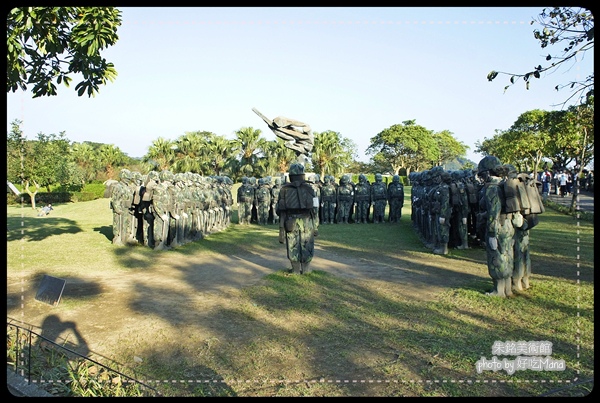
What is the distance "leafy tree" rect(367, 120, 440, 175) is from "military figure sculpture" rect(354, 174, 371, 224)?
31343mm

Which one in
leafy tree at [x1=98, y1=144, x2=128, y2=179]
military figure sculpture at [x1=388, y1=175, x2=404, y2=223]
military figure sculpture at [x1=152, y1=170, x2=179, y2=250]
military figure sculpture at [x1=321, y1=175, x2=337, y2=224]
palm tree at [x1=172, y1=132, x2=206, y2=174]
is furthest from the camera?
leafy tree at [x1=98, y1=144, x2=128, y2=179]

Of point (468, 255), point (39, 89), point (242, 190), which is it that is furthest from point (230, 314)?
point (242, 190)

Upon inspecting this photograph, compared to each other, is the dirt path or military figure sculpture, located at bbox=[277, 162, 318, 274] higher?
military figure sculpture, located at bbox=[277, 162, 318, 274]

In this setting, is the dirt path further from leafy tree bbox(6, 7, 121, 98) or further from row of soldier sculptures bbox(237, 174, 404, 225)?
row of soldier sculptures bbox(237, 174, 404, 225)

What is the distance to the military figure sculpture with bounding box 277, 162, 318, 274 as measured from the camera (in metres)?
9.30

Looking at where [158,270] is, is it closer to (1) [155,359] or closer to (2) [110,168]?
(1) [155,359]

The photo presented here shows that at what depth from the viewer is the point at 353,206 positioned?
21.1 meters

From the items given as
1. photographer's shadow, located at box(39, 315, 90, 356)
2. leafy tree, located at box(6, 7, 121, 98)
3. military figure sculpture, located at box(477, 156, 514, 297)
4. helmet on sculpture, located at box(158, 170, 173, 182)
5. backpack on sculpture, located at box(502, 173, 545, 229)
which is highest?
leafy tree, located at box(6, 7, 121, 98)

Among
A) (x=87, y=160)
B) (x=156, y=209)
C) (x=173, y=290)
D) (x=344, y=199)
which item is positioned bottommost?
(x=173, y=290)

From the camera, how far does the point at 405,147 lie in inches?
2025

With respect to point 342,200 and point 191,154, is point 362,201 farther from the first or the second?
point 191,154

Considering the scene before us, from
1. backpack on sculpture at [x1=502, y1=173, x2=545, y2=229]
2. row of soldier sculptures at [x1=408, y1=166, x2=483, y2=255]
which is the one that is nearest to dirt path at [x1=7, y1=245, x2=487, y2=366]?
row of soldier sculptures at [x1=408, y1=166, x2=483, y2=255]

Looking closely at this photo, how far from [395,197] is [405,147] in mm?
32661

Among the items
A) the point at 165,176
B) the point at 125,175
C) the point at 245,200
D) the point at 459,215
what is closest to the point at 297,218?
the point at 459,215
